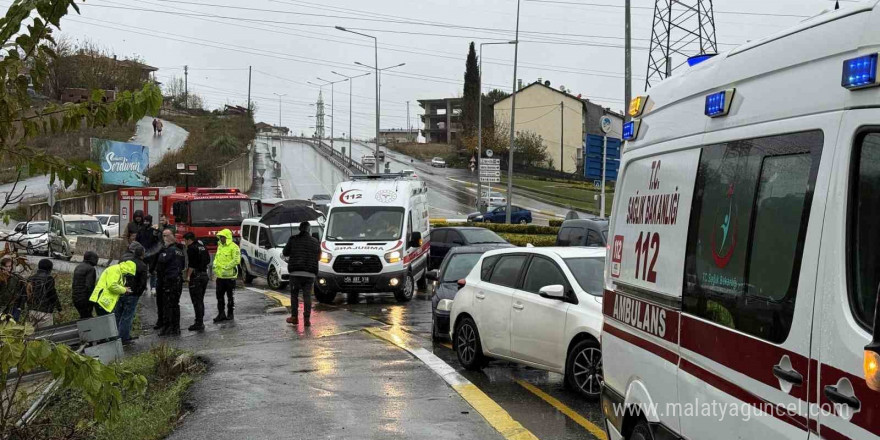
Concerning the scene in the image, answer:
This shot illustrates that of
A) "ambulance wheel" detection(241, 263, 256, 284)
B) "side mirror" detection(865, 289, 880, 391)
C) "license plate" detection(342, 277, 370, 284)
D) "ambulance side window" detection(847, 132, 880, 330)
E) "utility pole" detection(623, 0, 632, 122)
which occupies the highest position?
"utility pole" detection(623, 0, 632, 122)

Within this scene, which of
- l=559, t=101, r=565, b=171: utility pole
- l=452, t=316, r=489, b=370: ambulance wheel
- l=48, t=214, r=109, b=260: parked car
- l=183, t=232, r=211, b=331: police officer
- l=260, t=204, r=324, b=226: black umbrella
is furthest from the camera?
l=559, t=101, r=565, b=171: utility pole

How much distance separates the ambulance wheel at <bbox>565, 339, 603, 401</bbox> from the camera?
27.5ft

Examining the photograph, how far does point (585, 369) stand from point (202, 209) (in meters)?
24.5

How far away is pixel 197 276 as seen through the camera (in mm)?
15953

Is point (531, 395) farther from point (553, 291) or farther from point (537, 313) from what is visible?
point (553, 291)

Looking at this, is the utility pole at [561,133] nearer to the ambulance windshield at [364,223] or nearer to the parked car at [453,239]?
the parked car at [453,239]

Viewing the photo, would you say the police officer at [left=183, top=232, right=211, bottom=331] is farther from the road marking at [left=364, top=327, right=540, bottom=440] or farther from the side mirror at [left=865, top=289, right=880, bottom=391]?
the side mirror at [left=865, top=289, right=880, bottom=391]

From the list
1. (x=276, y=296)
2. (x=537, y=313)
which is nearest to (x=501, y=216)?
(x=276, y=296)

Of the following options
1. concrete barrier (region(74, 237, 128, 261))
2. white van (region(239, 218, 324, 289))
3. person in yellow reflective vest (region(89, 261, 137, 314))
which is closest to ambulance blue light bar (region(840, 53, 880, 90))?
person in yellow reflective vest (region(89, 261, 137, 314))

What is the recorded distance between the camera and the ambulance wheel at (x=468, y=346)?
33.7 feet

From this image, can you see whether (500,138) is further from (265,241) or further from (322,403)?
(322,403)

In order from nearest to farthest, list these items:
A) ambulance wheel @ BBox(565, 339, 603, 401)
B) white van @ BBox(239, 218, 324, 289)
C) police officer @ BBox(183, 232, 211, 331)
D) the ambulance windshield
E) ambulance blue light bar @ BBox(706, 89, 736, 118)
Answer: ambulance blue light bar @ BBox(706, 89, 736, 118) < ambulance wheel @ BBox(565, 339, 603, 401) < police officer @ BBox(183, 232, 211, 331) < the ambulance windshield < white van @ BBox(239, 218, 324, 289)

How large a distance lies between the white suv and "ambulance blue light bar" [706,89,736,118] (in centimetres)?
431

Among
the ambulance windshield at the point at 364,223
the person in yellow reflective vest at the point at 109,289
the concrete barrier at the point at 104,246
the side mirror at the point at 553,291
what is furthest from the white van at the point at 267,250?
the side mirror at the point at 553,291
